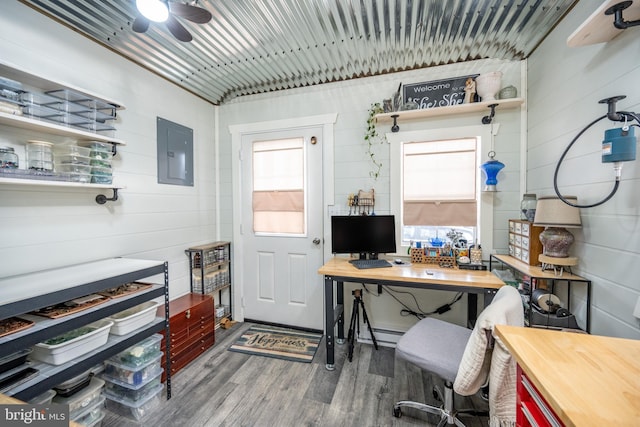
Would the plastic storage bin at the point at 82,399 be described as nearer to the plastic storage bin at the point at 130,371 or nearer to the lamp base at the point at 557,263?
the plastic storage bin at the point at 130,371

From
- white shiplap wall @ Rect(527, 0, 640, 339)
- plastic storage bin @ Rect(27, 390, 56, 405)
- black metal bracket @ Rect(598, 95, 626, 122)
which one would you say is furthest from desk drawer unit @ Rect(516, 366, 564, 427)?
plastic storage bin @ Rect(27, 390, 56, 405)

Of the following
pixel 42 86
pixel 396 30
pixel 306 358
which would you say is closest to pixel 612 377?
pixel 306 358

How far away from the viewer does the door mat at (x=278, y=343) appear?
8.03ft

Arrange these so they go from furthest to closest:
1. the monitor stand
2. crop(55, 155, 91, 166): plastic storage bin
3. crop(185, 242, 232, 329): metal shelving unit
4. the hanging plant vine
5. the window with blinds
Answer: crop(185, 242, 232, 329): metal shelving unit < the hanging plant vine < the monitor stand < the window with blinds < crop(55, 155, 91, 166): plastic storage bin

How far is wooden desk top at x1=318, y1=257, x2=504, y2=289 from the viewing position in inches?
73.9

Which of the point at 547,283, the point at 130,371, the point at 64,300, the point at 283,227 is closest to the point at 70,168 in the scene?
the point at 64,300

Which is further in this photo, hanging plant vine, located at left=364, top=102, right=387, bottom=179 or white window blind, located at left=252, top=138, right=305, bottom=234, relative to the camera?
white window blind, located at left=252, top=138, right=305, bottom=234

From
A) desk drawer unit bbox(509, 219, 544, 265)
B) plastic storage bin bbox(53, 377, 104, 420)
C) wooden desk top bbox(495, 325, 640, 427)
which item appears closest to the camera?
wooden desk top bbox(495, 325, 640, 427)

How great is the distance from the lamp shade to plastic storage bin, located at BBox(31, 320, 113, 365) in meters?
2.79

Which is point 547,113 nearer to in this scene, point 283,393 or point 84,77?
point 283,393

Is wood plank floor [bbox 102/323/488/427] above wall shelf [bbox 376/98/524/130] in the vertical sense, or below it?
below

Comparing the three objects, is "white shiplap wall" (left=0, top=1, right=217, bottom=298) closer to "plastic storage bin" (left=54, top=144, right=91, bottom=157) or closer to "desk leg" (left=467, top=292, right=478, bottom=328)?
"plastic storage bin" (left=54, top=144, right=91, bottom=157)

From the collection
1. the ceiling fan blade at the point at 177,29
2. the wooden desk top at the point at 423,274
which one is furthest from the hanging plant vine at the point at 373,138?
the ceiling fan blade at the point at 177,29

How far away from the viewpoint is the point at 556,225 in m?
1.54
